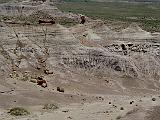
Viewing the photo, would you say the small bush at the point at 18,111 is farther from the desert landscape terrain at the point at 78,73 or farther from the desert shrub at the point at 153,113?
the desert shrub at the point at 153,113

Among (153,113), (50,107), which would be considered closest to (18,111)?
(50,107)

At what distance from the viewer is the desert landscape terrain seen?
47969mm

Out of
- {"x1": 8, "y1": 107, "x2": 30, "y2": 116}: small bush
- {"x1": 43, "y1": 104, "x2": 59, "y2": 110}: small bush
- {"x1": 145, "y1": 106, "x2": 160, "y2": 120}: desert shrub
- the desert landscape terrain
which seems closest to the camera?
{"x1": 145, "y1": 106, "x2": 160, "y2": 120}: desert shrub

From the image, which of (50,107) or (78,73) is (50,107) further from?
(78,73)

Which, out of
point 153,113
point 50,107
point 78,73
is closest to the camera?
point 153,113

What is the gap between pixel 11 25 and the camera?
241 ft

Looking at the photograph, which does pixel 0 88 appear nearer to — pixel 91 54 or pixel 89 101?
pixel 89 101

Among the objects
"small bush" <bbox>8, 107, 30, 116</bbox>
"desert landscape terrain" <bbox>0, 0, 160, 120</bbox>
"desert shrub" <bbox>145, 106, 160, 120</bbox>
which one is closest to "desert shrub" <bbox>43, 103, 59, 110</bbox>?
"desert landscape terrain" <bbox>0, 0, 160, 120</bbox>

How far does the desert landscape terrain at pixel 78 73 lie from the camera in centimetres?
4797

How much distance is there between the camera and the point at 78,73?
68812 millimetres

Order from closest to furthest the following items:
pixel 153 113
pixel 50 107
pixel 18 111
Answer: pixel 153 113 < pixel 18 111 < pixel 50 107

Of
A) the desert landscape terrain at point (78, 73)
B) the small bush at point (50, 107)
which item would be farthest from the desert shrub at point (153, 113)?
the small bush at point (50, 107)

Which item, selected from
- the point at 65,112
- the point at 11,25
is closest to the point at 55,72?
the point at 11,25

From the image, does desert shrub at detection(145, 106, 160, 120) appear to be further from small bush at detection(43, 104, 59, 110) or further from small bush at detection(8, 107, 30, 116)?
small bush at detection(8, 107, 30, 116)
